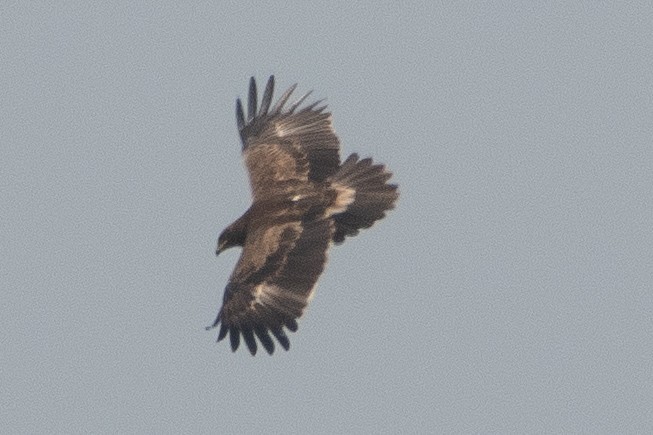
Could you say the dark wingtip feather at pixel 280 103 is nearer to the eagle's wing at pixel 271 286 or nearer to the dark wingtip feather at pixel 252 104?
the dark wingtip feather at pixel 252 104

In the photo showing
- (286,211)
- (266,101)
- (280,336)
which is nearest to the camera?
(280,336)

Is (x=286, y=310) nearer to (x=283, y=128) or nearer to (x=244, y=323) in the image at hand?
(x=244, y=323)

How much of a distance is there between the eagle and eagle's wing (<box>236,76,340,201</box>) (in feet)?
0.04

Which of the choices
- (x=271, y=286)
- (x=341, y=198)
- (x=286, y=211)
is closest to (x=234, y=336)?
(x=271, y=286)

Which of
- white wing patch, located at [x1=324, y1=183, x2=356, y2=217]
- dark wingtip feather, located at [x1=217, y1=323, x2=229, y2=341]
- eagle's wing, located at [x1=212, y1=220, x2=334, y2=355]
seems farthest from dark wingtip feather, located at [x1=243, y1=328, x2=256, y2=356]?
white wing patch, located at [x1=324, y1=183, x2=356, y2=217]

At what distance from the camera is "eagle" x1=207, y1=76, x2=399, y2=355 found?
2384 cm

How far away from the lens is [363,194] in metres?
26.3

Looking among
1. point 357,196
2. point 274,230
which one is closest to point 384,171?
point 357,196

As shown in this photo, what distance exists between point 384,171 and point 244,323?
3.63 meters

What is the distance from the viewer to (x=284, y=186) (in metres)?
26.2

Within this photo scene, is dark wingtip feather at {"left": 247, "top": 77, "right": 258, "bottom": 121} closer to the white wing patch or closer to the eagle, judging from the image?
the eagle

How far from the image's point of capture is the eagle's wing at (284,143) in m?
26.4

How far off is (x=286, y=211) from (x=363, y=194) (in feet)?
4.63

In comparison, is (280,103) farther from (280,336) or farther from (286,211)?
(280,336)
